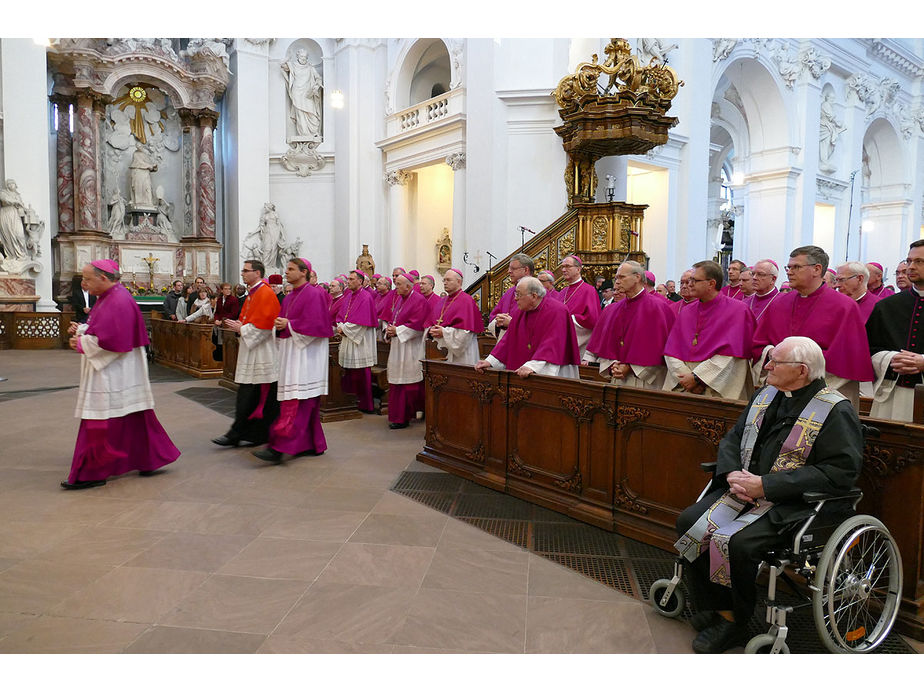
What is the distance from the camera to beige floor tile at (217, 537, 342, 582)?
3.75 meters

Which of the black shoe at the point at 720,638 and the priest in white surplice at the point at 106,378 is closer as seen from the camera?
the black shoe at the point at 720,638

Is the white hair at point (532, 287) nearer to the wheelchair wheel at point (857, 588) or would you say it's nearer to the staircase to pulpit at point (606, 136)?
the wheelchair wheel at point (857, 588)

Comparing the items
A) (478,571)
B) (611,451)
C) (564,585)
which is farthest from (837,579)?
(478,571)

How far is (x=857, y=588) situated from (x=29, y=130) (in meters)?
18.8

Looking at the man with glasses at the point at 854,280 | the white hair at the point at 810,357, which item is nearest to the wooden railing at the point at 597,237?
the man with glasses at the point at 854,280

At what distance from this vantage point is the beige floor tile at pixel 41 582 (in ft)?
11.0

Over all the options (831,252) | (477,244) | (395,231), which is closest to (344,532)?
(477,244)

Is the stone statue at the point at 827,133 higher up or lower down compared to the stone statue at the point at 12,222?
higher up

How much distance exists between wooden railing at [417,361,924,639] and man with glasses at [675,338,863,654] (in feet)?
1.32

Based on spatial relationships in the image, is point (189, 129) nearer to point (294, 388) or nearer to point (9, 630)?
point (294, 388)

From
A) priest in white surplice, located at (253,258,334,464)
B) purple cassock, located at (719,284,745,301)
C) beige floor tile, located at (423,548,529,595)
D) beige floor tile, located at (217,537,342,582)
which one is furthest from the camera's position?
purple cassock, located at (719,284,745,301)

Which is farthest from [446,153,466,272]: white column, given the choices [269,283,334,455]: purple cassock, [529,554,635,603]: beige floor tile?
[529,554,635,603]: beige floor tile

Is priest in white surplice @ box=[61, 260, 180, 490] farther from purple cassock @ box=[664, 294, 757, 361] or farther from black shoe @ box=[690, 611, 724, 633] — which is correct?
black shoe @ box=[690, 611, 724, 633]

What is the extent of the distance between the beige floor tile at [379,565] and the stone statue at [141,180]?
1828 centimetres
